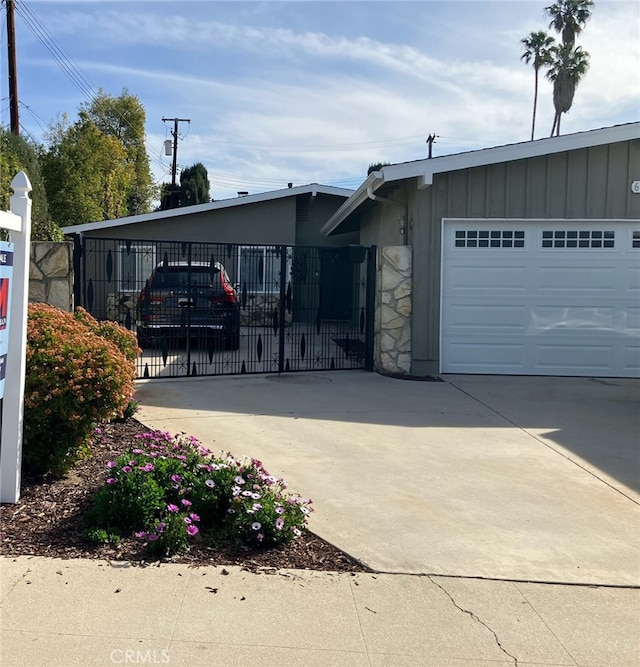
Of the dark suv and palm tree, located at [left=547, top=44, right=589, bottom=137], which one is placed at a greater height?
palm tree, located at [left=547, top=44, right=589, bottom=137]

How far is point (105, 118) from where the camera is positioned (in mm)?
29797

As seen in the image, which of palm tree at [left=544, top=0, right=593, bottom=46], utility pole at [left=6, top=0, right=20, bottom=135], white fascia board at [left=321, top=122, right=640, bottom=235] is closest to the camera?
white fascia board at [left=321, top=122, right=640, bottom=235]

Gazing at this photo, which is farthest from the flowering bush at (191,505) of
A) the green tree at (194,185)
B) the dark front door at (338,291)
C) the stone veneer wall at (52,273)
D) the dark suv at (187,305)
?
the green tree at (194,185)

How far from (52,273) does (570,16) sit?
1436 inches

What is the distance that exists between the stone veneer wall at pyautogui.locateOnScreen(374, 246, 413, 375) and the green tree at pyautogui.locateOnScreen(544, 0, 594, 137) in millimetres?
29950

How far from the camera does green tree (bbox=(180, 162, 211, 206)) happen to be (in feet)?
125

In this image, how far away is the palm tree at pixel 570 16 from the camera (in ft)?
118

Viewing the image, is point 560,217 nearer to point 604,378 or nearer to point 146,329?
point 604,378

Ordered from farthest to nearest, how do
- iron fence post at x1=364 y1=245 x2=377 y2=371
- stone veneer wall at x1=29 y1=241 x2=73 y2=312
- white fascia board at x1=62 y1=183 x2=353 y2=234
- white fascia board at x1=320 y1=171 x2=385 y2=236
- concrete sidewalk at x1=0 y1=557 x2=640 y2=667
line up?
white fascia board at x1=62 y1=183 x2=353 y2=234 → iron fence post at x1=364 y1=245 x2=377 y2=371 → white fascia board at x1=320 y1=171 x2=385 y2=236 → stone veneer wall at x1=29 y1=241 x2=73 y2=312 → concrete sidewalk at x1=0 y1=557 x2=640 y2=667

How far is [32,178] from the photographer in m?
13.3

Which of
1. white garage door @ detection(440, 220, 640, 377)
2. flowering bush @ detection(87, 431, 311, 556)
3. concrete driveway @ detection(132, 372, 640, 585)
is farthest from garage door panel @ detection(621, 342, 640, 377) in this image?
flowering bush @ detection(87, 431, 311, 556)

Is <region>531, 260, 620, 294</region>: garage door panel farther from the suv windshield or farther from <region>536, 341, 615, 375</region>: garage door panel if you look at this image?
the suv windshield

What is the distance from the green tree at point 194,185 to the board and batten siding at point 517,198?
96.1ft

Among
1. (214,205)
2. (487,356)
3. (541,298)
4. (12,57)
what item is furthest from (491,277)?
(12,57)
